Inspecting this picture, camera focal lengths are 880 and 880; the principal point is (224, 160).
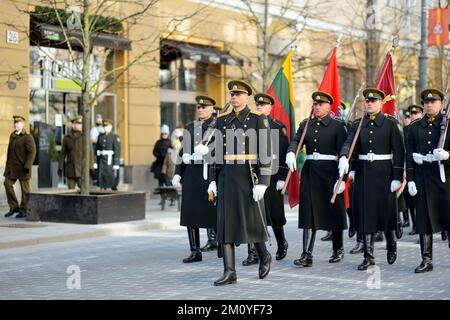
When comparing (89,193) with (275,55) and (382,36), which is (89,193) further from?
(382,36)

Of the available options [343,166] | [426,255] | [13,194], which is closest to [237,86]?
[343,166]

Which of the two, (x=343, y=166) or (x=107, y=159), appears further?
(x=107, y=159)

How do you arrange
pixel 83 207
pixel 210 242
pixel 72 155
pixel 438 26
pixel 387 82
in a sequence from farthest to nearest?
1. pixel 438 26
2. pixel 72 155
3. pixel 83 207
4. pixel 387 82
5. pixel 210 242

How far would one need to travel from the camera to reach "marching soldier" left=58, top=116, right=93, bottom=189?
60.6 feet

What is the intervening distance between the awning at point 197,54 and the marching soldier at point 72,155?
173 inches

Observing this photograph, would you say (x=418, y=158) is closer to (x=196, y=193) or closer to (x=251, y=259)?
(x=251, y=259)

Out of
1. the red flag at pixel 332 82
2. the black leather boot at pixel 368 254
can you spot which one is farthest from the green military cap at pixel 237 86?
the red flag at pixel 332 82

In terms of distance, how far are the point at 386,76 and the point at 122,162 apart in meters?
10.6

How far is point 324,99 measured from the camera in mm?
10461

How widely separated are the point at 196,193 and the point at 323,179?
1596mm

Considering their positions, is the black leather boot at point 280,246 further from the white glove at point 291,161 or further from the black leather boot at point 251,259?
the white glove at point 291,161

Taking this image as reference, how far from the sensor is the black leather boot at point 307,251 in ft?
33.5

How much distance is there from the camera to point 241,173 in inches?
350

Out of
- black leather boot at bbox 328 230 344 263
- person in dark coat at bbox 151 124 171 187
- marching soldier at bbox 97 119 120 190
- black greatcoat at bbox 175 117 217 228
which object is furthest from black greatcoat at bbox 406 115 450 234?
person in dark coat at bbox 151 124 171 187
